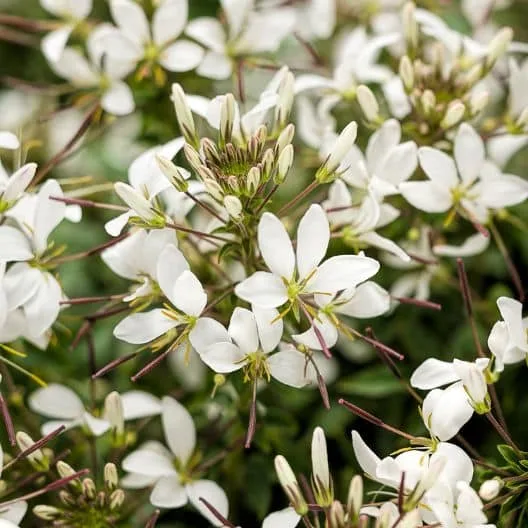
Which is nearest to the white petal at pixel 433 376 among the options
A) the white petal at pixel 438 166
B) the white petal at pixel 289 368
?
the white petal at pixel 289 368

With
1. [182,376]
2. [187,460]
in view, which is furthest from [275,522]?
[182,376]

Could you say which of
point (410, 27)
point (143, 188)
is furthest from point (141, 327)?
point (410, 27)

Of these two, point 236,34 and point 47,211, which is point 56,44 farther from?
point 47,211

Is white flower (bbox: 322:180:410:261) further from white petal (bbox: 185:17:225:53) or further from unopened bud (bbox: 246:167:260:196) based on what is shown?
white petal (bbox: 185:17:225:53)

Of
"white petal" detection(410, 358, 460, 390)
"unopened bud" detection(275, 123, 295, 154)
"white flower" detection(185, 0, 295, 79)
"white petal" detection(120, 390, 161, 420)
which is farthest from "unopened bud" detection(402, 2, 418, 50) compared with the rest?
"white petal" detection(120, 390, 161, 420)

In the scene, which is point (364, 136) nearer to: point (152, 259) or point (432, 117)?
point (432, 117)

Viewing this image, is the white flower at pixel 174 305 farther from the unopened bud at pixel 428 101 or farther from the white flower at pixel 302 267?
the unopened bud at pixel 428 101
